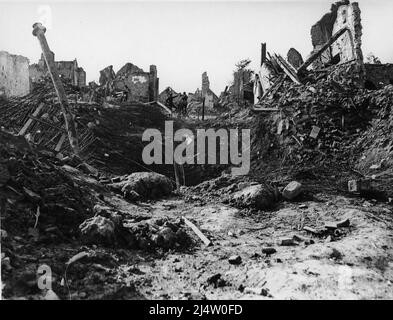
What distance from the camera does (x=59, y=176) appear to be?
6.79m

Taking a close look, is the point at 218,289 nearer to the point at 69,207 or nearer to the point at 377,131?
the point at 69,207

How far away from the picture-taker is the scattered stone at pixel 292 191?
7.44m

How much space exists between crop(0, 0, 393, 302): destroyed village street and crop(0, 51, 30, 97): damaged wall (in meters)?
0.07

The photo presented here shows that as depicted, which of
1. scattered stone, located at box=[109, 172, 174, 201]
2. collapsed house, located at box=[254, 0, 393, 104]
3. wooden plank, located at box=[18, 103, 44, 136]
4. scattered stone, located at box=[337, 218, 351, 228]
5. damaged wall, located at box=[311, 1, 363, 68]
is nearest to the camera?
scattered stone, located at box=[337, 218, 351, 228]

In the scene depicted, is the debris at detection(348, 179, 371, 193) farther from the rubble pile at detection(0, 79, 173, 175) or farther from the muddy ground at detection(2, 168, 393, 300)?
the rubble pile at detection(0, 79, 173, 175)

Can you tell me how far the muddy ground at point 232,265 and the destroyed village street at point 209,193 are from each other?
0.07 feet

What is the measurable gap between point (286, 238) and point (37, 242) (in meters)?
3.61

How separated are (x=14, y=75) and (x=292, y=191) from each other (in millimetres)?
12132

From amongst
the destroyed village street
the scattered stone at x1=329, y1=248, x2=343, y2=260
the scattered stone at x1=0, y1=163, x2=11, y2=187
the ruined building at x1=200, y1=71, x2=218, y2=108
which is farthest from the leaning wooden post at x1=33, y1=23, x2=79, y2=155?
the ruined building at x1=200, y1=71, x2=218, y2=108

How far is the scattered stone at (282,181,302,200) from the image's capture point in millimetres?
7441

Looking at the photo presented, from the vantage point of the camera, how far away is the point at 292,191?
743 centimetres

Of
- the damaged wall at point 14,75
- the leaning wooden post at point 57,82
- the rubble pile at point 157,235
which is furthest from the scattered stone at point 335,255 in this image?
the damaged wall at point 14,75

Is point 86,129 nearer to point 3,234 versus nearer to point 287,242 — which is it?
point 3,234
